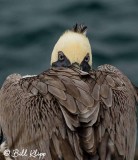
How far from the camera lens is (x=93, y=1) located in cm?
1155

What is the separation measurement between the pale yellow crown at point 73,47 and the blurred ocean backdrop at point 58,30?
199 centimetres

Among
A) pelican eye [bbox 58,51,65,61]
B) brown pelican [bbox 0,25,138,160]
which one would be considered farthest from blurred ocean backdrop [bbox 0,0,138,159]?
brown pelican [bbox 0,25,138,160]

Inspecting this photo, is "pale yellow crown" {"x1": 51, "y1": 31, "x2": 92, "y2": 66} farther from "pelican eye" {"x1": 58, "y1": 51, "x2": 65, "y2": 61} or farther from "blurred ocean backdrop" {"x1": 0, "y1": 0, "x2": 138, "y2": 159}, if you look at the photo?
"blurred ocean backdrop" {"x1": 0, "y1": 0, "x2": 138, "y2": 159}

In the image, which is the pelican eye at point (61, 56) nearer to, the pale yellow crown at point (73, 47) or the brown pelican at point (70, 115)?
the pale yellow crown at point (73, 47)

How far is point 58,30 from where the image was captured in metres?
10.9

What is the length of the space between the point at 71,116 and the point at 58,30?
4620mm

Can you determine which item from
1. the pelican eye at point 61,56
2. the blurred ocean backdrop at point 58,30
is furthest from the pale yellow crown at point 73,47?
the blurred ocean backdrop at point 58,30

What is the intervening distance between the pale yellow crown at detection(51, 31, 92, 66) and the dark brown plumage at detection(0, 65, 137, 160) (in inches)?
26.4

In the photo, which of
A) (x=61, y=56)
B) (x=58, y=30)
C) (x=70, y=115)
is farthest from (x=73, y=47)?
(x=58, y=30)

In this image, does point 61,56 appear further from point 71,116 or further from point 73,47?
point 71,116

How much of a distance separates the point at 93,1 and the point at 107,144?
5355mm

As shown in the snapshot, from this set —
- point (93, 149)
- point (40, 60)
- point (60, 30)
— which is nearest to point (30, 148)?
point (93, 149)

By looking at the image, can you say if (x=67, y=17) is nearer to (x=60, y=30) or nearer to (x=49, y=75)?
(x=60, y=30)

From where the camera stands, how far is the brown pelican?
6348 millimetres
